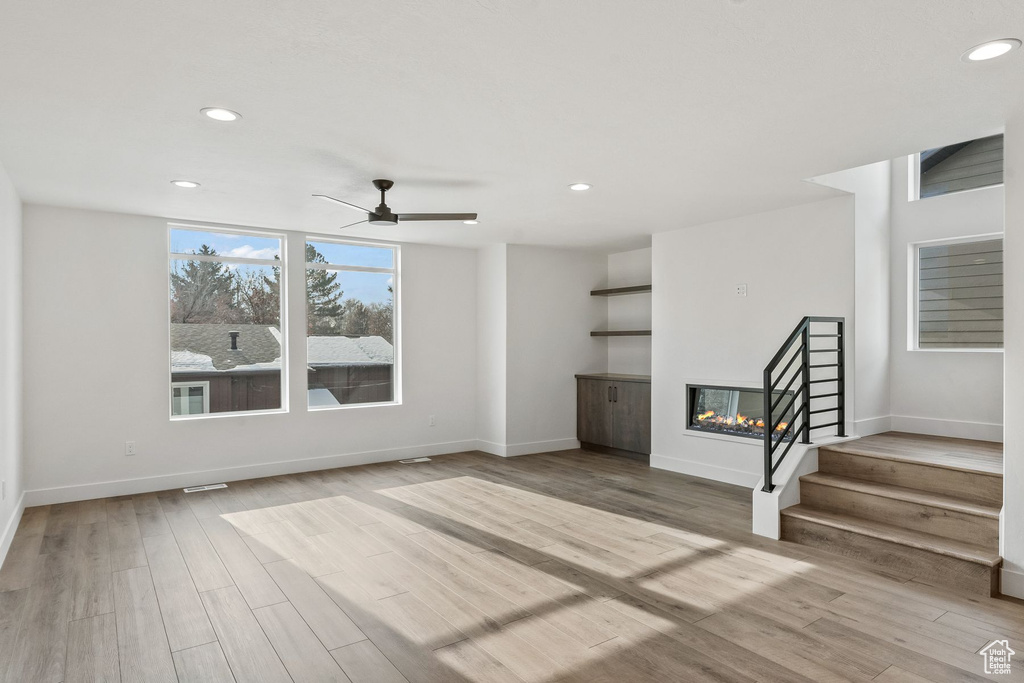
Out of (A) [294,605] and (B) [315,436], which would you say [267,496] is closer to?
(B) [315,436]

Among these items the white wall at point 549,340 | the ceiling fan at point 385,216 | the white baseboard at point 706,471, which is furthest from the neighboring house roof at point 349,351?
the white baseboard at point 706,471

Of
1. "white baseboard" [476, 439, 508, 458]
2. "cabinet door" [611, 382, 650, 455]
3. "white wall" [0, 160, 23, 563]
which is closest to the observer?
"white wall" [0, 160, 23, 563]

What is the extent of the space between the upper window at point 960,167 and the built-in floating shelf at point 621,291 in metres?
2.80

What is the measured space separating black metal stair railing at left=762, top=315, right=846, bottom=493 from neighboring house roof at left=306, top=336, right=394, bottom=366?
13.6 ft

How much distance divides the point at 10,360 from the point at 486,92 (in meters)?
3.95

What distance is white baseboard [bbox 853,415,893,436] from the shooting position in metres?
4.75

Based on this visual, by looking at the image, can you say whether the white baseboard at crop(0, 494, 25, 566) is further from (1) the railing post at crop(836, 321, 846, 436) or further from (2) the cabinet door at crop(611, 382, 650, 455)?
(1) the railing post at crop(836, 321, 846, 436)

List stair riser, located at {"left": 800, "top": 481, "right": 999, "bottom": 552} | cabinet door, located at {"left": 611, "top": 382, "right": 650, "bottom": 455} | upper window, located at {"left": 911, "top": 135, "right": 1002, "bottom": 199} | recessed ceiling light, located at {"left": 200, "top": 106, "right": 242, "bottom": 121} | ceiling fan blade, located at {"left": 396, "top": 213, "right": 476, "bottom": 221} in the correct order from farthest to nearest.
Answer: cabinet door, located at {"left": 611, "top": 382, "right": 650, "bottom": 455}, upper window, located at {"left": 911, "top": 135, "right": 1002, "bottom": 199}, ceiling fan blade, located at {"left": 396, "top": 213, "right": 476, "bottom": 221}, stair riser, located at {"left": 800, "top": 481, "right": 999, "bottom": 552}, recessed ceiling light, located at {"left": 200, "top": 106, "right": 242, "bottom": 121}

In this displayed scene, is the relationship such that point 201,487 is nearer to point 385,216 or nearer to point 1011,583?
point 385,216

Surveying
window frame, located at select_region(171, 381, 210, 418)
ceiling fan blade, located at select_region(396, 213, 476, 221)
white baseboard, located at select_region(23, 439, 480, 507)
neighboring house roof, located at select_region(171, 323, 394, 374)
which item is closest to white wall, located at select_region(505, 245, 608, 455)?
white baseboard, located at select_region(23, 439, 480, 507)

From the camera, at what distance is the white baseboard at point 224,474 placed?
4.99 m

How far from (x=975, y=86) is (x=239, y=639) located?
4.21m

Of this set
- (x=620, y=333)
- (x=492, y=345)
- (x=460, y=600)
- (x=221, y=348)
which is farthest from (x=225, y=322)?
(x=620, y=333)

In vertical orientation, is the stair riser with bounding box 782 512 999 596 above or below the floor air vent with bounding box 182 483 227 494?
above
